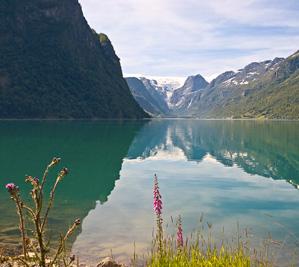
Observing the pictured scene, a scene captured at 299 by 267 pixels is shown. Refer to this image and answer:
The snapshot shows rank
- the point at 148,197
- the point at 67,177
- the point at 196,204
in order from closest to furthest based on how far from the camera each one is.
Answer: the point at 196,204, the point at 148,197, the point at 67,177

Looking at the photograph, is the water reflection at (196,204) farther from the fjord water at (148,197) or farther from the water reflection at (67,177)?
the water reflection at (67,177)

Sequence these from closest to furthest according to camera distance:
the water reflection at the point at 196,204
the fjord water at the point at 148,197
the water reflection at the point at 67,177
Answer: the water reflection at the point at 196,204 < the fjord water at the point at 148,197 < the water reflection at the point at 67,177

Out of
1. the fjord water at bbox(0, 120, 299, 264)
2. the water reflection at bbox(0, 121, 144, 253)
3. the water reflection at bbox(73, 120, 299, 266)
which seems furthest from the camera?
the water reflection at bbox(0, 121, 144, 253)

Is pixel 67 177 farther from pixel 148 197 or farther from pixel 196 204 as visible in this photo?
pixel 196 204

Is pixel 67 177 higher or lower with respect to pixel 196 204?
lower

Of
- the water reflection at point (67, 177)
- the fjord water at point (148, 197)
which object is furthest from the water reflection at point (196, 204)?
the water reflection at point (67, 177)

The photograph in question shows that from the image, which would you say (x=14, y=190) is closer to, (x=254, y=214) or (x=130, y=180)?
(x=254, y=214)

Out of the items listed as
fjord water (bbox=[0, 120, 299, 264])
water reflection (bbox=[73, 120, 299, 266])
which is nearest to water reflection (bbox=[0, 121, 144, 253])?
fjord water (bbox=[0, 120, 299, 264])

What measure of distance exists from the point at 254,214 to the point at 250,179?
20.5m

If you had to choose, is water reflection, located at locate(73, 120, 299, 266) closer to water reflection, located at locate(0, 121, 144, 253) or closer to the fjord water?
the fjord water

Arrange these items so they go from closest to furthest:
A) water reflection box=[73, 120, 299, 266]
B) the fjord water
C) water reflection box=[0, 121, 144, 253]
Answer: water reflection box=[73, 120, 299, 266], the fjord water, water reflection box=[0, 121, 144, 253]

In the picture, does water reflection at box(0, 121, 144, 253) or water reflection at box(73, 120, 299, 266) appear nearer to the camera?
water reflection at box(73, 120, 299, 266)

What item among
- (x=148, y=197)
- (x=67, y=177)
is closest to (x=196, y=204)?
(x=148, y=197)

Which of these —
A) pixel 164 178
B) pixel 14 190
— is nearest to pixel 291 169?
pixel 164 178
